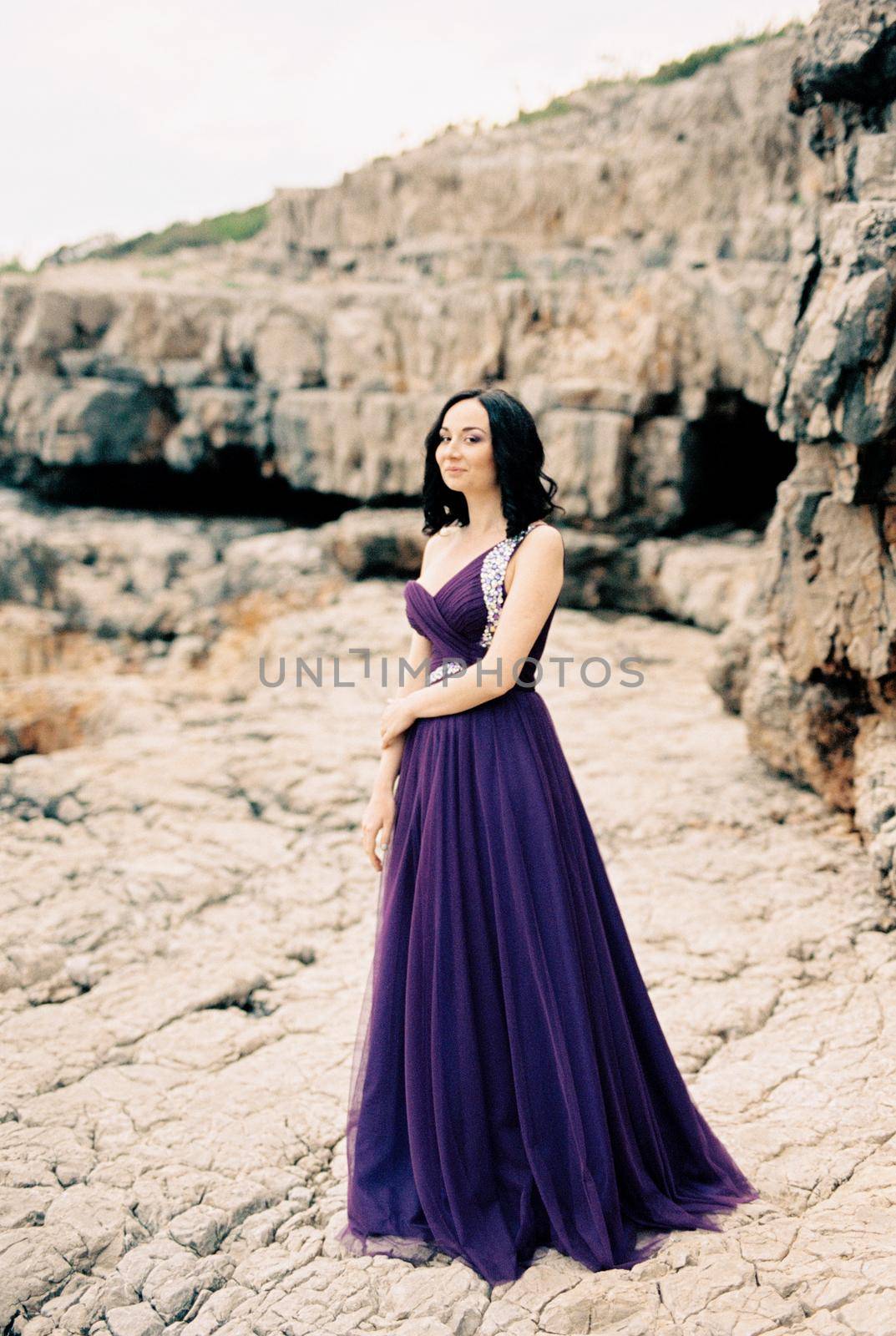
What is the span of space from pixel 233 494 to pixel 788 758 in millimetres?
7232

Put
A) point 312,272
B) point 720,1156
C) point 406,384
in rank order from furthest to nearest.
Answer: point 312,272 < point 406,384 < point 720,1156

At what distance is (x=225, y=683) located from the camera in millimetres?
7348

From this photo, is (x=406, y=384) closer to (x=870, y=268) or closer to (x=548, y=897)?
(x=870, y=268)

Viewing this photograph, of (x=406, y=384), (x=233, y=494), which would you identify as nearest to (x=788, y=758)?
(x=406, y=384)

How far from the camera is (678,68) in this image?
49.6 ft

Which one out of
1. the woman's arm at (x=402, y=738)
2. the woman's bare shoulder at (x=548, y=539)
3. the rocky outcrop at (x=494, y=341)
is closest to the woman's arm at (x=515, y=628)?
the woman's bare shoulder at (x=548, y=539)

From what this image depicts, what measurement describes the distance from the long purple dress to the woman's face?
17 cm

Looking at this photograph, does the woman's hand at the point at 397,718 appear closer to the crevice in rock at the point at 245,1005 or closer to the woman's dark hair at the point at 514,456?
the woman's dark hair at the point at 514,456

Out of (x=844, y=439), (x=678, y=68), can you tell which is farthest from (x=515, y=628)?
(x=678, y=68)

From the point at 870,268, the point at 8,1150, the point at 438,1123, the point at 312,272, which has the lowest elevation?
the point at 8,1150

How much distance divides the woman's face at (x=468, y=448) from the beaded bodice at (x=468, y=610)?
16cm

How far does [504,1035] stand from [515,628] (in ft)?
2.83

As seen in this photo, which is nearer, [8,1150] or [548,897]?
[548,897]

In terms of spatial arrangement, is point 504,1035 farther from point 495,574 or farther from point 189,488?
point 189,488
